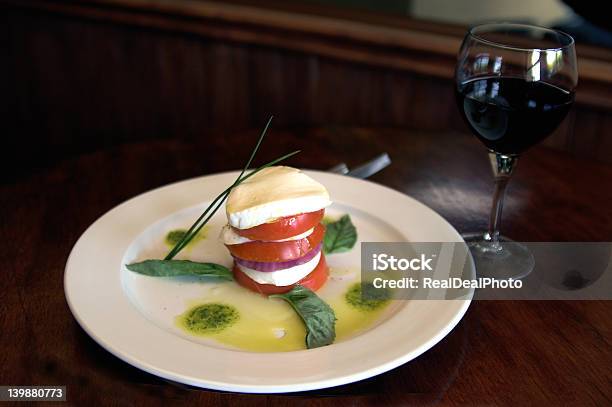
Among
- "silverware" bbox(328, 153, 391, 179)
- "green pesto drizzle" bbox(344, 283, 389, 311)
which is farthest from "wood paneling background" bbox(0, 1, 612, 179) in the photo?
"green pesto drizzle" bbox(344, 283, 389, 311)

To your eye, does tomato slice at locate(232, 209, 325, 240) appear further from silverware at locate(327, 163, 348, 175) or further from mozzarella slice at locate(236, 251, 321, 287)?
silverware at locate(327, 163, 348, 175)

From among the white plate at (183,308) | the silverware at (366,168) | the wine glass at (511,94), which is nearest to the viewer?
the white plate at (183,308)

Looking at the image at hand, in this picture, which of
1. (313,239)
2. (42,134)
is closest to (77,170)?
(313,239)

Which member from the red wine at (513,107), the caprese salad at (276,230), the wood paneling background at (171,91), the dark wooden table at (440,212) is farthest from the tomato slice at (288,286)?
the wood paneling background at (171,91)

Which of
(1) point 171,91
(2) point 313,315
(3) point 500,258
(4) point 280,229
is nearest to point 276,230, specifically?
(4) point 280,229

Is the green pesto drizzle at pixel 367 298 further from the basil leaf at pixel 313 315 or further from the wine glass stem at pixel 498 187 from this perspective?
the wine glass stem at pixel 498 187

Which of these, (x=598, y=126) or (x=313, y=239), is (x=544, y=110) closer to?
(x=313, y=239)
